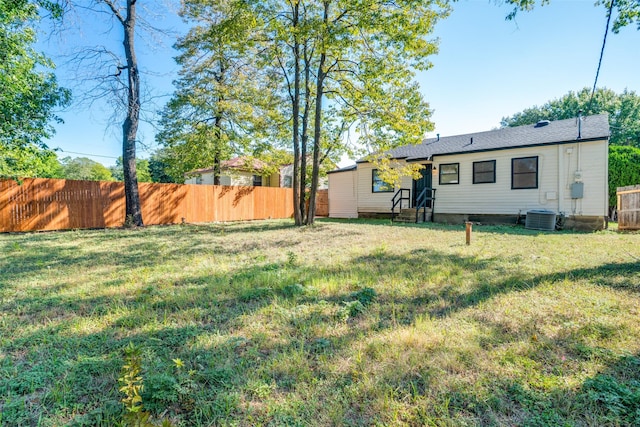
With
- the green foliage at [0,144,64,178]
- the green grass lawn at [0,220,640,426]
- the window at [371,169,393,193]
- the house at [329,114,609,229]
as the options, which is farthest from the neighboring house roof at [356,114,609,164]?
the green foliage at [0,144,64,178]

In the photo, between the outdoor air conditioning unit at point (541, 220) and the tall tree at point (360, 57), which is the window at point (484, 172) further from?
the tall tree at point (360, 57)

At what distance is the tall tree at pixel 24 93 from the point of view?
27.2 ft

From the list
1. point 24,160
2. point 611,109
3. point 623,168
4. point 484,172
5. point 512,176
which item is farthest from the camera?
point 611,109

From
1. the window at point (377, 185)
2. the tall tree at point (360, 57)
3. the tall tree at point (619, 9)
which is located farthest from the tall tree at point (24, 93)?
the window at point (377, 185)

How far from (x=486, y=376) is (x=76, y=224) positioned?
12.8m

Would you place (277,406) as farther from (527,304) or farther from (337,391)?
(527,304)

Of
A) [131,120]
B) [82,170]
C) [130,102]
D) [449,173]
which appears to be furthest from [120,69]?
[82,170]

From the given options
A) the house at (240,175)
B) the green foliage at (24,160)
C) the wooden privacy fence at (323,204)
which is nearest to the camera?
the green foliage at (24,160)

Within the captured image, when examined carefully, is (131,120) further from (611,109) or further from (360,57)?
(611,109)

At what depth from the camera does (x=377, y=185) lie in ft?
50.5

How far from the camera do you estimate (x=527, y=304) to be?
3.02 metres

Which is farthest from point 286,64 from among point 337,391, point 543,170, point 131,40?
point 337,391

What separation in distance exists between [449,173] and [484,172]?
1.38 m

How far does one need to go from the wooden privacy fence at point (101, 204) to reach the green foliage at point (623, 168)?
17.5 metres
